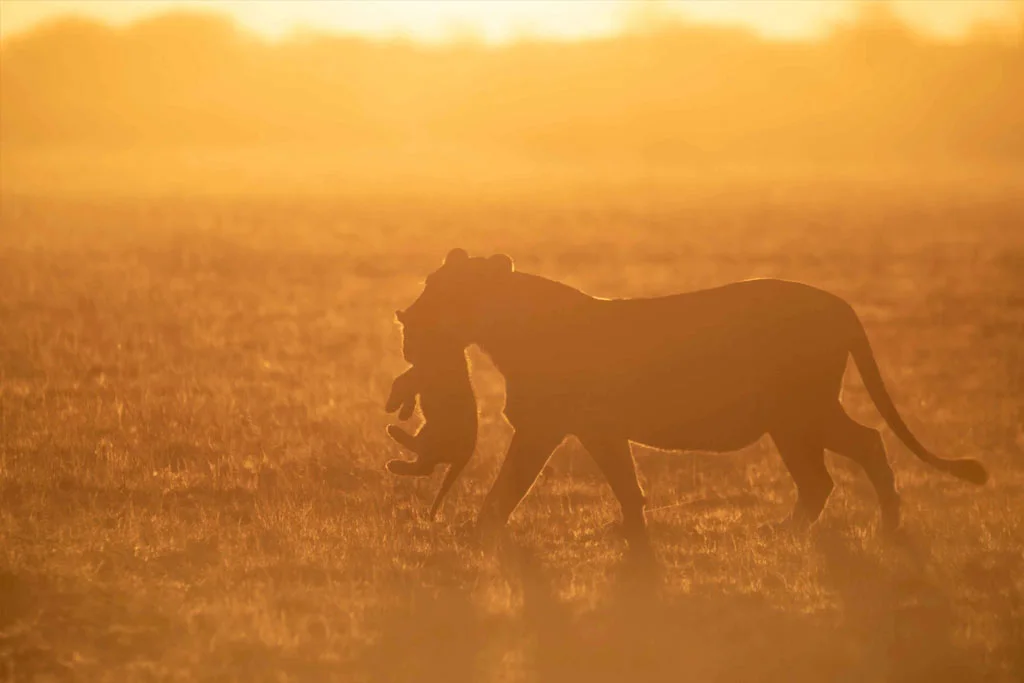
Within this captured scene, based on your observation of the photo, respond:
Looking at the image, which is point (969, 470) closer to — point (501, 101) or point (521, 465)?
point (521, 465)

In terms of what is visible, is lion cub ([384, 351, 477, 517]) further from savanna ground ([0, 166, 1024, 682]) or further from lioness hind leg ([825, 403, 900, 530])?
lioness hind leg ([825, 403, 900, 530])

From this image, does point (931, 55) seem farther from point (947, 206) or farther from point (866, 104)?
point (947, 206)

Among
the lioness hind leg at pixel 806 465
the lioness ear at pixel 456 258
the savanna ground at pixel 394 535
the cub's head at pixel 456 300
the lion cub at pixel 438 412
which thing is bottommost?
the savanna ground at pixel 394 535

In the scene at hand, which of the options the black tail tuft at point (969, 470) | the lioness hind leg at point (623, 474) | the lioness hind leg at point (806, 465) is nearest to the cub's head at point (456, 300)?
the lioness hind leg at point (623, 474)

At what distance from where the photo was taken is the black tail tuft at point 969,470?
21.4ft

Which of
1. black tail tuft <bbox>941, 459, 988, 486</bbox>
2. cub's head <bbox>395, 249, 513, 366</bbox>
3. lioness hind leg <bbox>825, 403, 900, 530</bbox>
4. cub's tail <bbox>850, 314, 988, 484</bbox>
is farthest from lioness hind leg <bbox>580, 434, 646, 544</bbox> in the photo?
black tail tuft <bbox>941, 459, 988, 486</bbox>

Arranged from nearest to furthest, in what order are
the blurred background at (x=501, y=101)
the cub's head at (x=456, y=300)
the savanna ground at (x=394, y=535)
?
the savanna ground at (x=394, y=535)
the cub's head at (x=456, y=300)
the blurred background at (x=501, y=101)

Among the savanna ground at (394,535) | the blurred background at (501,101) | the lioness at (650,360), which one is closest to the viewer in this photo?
the savanna ground at (394,535)

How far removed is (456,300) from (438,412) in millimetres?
564

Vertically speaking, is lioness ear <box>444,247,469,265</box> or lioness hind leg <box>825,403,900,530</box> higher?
lioness ear <box>444,247,469,265</box>

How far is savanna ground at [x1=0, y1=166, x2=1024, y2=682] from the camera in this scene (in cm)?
575

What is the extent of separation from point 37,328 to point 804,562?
30.0 feet

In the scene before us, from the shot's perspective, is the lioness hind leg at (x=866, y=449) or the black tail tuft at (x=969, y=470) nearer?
the black tail tuft at (x=969, y=470)

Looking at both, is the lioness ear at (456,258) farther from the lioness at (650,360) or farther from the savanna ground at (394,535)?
the savanna ground at (394,535)
